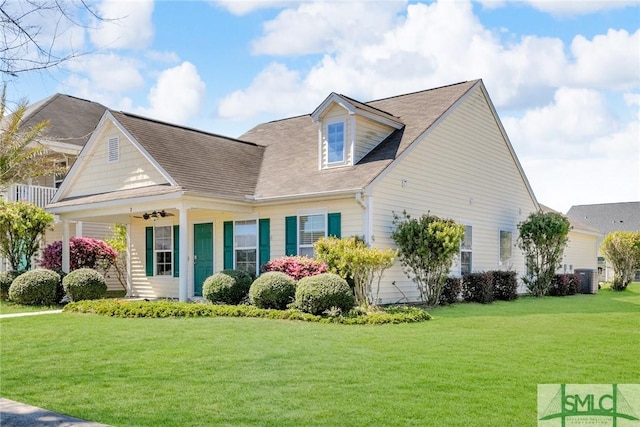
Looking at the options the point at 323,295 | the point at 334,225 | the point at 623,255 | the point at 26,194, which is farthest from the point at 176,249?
the point at 623,255

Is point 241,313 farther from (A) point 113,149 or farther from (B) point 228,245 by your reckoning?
(A) point 113,149

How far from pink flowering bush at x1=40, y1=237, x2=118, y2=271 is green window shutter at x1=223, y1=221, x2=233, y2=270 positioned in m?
5.43

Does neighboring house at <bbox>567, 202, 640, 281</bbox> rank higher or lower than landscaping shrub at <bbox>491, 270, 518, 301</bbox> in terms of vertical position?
higher

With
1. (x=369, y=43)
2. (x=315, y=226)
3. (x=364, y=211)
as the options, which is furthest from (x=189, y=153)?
(x=369, y=43)

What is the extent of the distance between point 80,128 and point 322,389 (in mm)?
22069

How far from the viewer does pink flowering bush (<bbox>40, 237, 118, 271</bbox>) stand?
1989 centimetres

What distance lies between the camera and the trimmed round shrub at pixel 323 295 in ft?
41.3

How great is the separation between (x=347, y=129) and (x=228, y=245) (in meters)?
4.95

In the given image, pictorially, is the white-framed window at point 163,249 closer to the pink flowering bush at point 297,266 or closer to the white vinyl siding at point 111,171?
the white vinyl siding at point 111,171

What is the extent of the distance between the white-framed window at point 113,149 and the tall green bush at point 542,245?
14.0m

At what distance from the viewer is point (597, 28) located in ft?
41.1

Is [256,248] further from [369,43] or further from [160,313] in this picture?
[369,43]

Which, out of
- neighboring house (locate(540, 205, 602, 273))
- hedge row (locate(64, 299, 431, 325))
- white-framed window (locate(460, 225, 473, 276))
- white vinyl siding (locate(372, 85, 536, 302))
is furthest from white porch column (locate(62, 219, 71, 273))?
neighboring house (locate(540, 205, 602, 273))

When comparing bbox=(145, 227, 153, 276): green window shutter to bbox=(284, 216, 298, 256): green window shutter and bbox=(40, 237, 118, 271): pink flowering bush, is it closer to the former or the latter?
bbox=(40, 237, 118, 271): pink flowering bush
